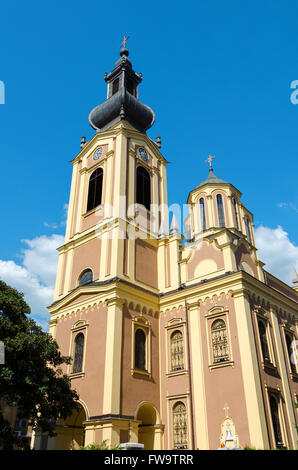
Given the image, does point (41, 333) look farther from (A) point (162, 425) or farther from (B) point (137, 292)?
(A) point (162, 425)

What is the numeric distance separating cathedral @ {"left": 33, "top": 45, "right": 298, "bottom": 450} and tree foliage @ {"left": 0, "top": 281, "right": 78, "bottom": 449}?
8.24 ft

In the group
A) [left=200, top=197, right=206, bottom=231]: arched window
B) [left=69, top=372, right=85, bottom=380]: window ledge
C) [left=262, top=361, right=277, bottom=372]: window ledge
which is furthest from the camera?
[left=200, top=197, right=206, bottom=231]: arched window

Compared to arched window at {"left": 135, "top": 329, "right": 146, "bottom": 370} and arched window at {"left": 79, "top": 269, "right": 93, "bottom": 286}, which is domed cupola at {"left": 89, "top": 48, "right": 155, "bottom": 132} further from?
arched window at {"left": 135, "top": 329, "right": 146, "bottom": 370}

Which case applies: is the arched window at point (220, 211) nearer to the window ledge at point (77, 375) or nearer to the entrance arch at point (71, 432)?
the window ledge at point (77, 375)

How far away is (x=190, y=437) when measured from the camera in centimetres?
1930

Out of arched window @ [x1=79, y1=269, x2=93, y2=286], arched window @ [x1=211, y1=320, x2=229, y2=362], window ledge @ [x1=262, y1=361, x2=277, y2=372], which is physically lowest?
window ledge @ [x1=262, y1=361, x2=277, y2=372]

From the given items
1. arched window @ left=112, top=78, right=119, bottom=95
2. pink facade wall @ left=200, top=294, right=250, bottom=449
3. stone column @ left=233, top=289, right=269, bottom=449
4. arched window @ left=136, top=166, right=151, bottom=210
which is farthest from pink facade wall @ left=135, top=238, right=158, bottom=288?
arched window @ left=112, top=78, right=119, bottom=95

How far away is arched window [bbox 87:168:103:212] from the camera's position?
27000 millimetres

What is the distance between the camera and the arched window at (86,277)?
79.2ft

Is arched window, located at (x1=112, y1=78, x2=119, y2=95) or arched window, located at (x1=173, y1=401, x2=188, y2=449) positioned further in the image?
arched window, located at (x1=112, y1=78, x2=119, y2=95)

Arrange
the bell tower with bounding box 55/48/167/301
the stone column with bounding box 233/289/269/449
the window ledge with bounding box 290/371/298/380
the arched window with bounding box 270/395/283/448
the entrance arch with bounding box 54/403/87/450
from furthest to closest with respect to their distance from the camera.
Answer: the bell tower with bounding box 55/48/167/301 → the window ledge with bounding box 290/371/298/380 → the entrance arch with bounding box 54/403/87/450 → the arched window with bounding box 270/395/283/448 → the stone column with bounding box 233/289/269/449

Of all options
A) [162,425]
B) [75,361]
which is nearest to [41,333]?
[75,361]

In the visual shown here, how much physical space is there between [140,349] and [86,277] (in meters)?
5.47
